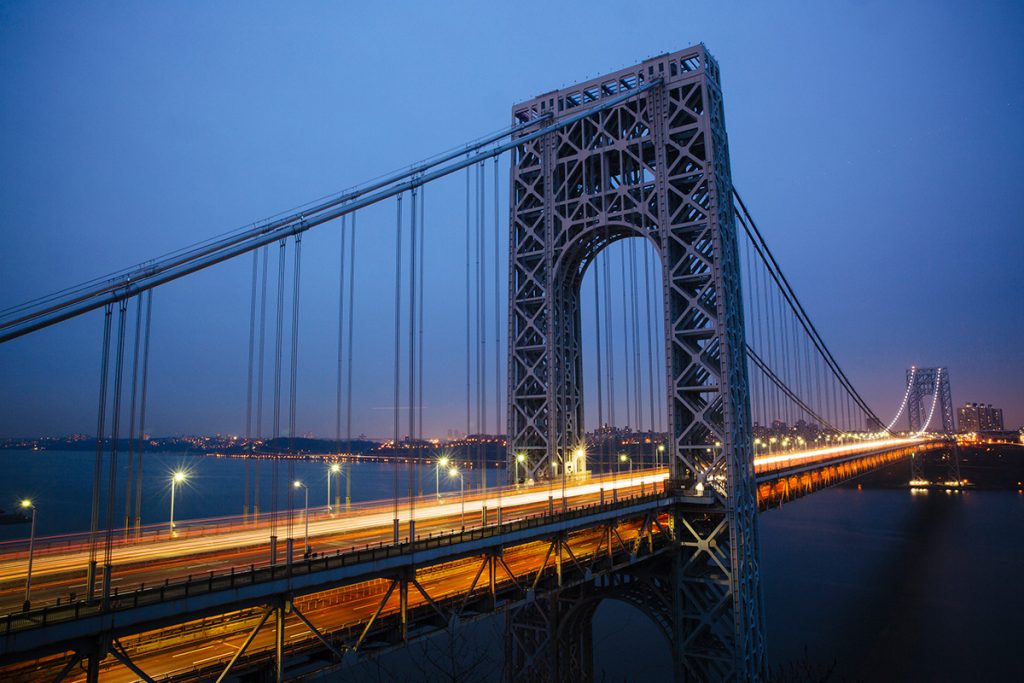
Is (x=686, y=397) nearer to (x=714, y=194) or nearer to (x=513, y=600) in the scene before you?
(x=714, y=194)

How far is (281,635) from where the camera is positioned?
1257cm

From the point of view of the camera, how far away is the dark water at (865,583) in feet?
135

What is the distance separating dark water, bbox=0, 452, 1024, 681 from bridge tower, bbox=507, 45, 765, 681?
231 inches

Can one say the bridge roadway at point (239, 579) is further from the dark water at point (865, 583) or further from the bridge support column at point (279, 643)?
the dark water at point (865, 583)

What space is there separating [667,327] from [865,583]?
46608 mm

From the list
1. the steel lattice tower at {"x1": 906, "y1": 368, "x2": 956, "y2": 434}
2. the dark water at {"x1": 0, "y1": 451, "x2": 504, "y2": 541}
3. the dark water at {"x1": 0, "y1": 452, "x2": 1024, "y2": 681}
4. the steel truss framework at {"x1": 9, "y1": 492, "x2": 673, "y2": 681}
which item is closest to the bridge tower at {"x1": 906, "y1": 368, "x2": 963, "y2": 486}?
the steel lattice tower at {"x1": 906, "y1": 368, "x2": 956, "y2": 434}

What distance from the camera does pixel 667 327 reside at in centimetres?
2836

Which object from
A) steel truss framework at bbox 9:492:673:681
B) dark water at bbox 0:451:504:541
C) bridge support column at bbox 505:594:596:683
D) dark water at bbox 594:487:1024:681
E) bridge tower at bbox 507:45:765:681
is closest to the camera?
steel truss framework at bbox 9:492:673:681

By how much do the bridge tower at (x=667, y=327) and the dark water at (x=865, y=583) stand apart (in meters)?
5.87

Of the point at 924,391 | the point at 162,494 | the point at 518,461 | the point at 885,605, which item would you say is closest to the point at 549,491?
the point at 518,461

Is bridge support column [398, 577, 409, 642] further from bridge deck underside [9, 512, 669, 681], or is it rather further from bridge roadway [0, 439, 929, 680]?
bridge roadway [0, 439, 929, 680]

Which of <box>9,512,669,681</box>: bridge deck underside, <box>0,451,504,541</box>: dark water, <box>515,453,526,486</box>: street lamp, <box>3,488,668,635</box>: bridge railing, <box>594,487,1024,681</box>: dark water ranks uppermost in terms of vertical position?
<box>515,453,526,486</box>: street lamp

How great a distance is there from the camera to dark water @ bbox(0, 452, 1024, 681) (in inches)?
1623

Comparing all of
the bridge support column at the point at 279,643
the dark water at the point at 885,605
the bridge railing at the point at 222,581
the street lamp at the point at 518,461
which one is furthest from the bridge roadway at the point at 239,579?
the dark water at the point at 885,605
